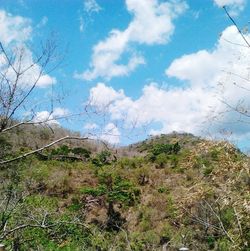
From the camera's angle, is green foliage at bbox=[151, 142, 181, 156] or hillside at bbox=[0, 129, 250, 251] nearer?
hillside at bbox=[0, 129, 250, 251]

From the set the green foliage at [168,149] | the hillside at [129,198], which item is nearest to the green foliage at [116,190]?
the hillside at [129,198]

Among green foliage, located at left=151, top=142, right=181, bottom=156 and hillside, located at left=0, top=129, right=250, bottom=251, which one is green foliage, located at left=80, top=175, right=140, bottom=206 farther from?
green foliage, located at left=151, top=142, right=181, bottom=156

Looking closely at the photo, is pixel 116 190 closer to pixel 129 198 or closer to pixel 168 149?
pixel 129 198

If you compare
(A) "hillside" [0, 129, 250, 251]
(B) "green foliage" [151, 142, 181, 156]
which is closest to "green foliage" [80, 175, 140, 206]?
(A) "hillside" [0, 129, 250, 251]

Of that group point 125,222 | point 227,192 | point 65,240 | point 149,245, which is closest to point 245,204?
point 227,192

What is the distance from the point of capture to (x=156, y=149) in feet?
140

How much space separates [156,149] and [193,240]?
63.1ft

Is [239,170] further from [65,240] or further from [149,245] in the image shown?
[149,245]

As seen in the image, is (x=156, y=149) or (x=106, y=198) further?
(x=156, y=149)

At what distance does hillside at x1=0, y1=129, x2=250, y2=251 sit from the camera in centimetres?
1012

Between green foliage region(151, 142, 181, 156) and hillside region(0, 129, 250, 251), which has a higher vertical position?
green foliage region(151, 142, 181, 156)

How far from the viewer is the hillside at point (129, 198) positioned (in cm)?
1012

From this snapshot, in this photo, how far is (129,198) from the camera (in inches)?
1245

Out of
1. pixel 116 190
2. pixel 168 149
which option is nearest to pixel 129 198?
pixel 116 190
